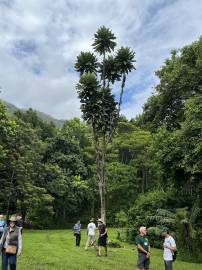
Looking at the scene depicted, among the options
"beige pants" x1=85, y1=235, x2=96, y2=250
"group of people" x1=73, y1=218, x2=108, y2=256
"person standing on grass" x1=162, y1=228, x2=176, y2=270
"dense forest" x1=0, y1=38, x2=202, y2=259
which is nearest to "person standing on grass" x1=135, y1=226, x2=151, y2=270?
"person standing on grass" x1=162, y1=228, x2=176, y2=270

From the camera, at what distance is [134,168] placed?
5784 centimetres

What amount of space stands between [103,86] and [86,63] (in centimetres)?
210

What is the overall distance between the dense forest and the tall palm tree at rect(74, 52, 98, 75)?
20.3 feet

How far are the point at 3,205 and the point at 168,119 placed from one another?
19433mm

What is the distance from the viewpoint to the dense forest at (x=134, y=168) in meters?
24.8

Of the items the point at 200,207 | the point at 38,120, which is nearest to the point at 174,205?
the point at 200,207

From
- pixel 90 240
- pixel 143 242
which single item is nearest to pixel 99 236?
pixel 90 240

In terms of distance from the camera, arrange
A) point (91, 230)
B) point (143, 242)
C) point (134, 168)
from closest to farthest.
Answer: point (143, 242) → point (91, 230) → point (134, 168)

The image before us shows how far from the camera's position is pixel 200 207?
2589 centimetres

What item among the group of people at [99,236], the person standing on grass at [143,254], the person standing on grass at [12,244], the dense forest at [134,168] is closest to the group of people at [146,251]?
the person standing on grass at [143,254]

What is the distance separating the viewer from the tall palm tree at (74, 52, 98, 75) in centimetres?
3180

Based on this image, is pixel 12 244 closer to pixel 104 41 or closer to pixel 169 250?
pixel 169 250

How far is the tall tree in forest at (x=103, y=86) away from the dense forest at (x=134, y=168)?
3603 mm

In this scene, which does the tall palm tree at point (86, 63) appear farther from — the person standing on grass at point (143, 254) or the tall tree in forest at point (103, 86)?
the person standing on grass at point (143, 254)
